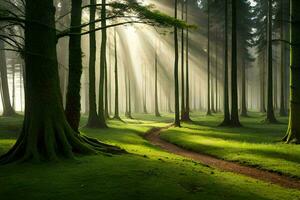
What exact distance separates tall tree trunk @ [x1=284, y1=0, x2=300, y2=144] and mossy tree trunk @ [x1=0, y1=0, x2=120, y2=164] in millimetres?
10571

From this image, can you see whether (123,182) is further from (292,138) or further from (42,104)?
(292,138)

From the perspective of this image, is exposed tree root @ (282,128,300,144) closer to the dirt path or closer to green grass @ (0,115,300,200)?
the dirt path

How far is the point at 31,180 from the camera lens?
33.9 feet

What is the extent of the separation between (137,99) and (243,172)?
245 feet

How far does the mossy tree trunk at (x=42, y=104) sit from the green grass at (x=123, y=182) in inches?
31.3

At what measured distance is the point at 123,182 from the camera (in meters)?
10.3

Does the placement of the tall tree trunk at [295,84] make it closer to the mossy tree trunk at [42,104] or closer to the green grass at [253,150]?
the green grass at [253,150]

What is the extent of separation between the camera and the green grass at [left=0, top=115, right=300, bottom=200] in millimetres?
9320

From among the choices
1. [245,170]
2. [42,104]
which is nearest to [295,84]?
[245,170]

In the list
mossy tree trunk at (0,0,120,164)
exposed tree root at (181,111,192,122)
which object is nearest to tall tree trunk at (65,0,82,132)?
mossy tree trunk at (0,0,120,164)

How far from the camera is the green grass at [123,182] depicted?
9320 mm

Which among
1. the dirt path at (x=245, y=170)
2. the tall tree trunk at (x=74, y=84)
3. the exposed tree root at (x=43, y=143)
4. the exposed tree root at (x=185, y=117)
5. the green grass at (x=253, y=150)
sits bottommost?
the dirt path at (x=245, y=170)

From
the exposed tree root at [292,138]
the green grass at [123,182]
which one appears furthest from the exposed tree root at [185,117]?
the green grass at [123,182]

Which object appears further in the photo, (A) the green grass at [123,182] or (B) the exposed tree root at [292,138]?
(B) the exposed tree root at [292,138]
